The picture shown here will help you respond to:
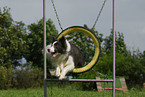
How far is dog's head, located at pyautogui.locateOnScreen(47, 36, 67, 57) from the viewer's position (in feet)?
14.6

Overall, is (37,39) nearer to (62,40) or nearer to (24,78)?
(24,78)

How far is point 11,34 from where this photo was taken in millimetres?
19484

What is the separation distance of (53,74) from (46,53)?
1.61 feet

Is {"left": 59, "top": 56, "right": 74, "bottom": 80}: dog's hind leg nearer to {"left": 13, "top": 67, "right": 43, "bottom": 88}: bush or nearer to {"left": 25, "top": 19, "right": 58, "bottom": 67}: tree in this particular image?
{"left": 13, "top": 67, "right": 43, "bottom": 88}: bush

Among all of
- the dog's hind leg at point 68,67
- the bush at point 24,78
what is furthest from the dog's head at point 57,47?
the bush at point 24,78

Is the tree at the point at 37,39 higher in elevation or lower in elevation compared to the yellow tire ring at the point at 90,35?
higher

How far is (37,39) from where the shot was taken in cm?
2217

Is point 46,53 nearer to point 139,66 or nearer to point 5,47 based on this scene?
point 139,66

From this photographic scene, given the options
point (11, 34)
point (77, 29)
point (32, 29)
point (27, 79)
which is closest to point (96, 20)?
point (77, 29)

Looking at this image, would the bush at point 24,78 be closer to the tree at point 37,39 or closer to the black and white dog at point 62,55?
the tree at point 37,39

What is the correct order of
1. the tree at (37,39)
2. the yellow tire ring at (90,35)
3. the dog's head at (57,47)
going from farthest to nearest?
the tree at (37,39), the yellow tire ring at (90,35), the dog's head at (57,47)

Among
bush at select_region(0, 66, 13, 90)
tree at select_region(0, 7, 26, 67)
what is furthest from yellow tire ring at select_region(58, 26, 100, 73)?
tree at select_region(0, 7, 26, 67)

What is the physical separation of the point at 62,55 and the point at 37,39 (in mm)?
17900

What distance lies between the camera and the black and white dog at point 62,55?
14.7 ft
